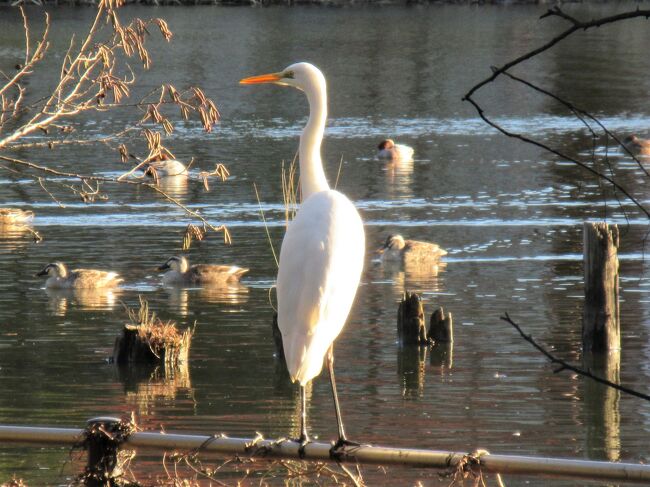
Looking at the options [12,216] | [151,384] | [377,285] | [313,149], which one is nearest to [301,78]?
[313,149]

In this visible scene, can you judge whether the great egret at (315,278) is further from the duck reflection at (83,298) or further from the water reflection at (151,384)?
the duck reflection at (83,298)

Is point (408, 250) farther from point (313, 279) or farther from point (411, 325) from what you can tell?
point (313, 279)

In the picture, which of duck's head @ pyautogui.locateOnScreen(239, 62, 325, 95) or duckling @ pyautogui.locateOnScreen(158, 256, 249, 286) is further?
duckling @ pyautogui.locateOnScreen(158, 256, 249, 286)

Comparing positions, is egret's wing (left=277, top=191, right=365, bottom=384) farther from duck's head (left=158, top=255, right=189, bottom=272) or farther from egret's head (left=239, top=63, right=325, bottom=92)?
duck's head (left=158, top=255, right=189, bottom=272)

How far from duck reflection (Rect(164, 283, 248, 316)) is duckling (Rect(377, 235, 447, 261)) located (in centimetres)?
237

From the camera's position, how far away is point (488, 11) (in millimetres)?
83562

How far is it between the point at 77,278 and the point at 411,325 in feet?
17.4

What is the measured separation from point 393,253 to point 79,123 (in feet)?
70.2

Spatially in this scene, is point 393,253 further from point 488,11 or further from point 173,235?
point 488,11

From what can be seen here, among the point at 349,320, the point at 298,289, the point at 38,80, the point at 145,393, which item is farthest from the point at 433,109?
the point at 298,289

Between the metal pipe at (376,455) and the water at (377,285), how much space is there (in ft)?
4.07

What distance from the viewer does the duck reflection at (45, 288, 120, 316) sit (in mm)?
16344

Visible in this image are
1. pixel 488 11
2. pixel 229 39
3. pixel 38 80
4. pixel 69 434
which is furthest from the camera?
pixel 488 11

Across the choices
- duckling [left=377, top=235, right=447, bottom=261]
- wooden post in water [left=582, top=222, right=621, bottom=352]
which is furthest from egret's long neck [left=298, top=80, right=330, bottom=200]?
duckling [left=377, top=235, right=447, bottom=261]
